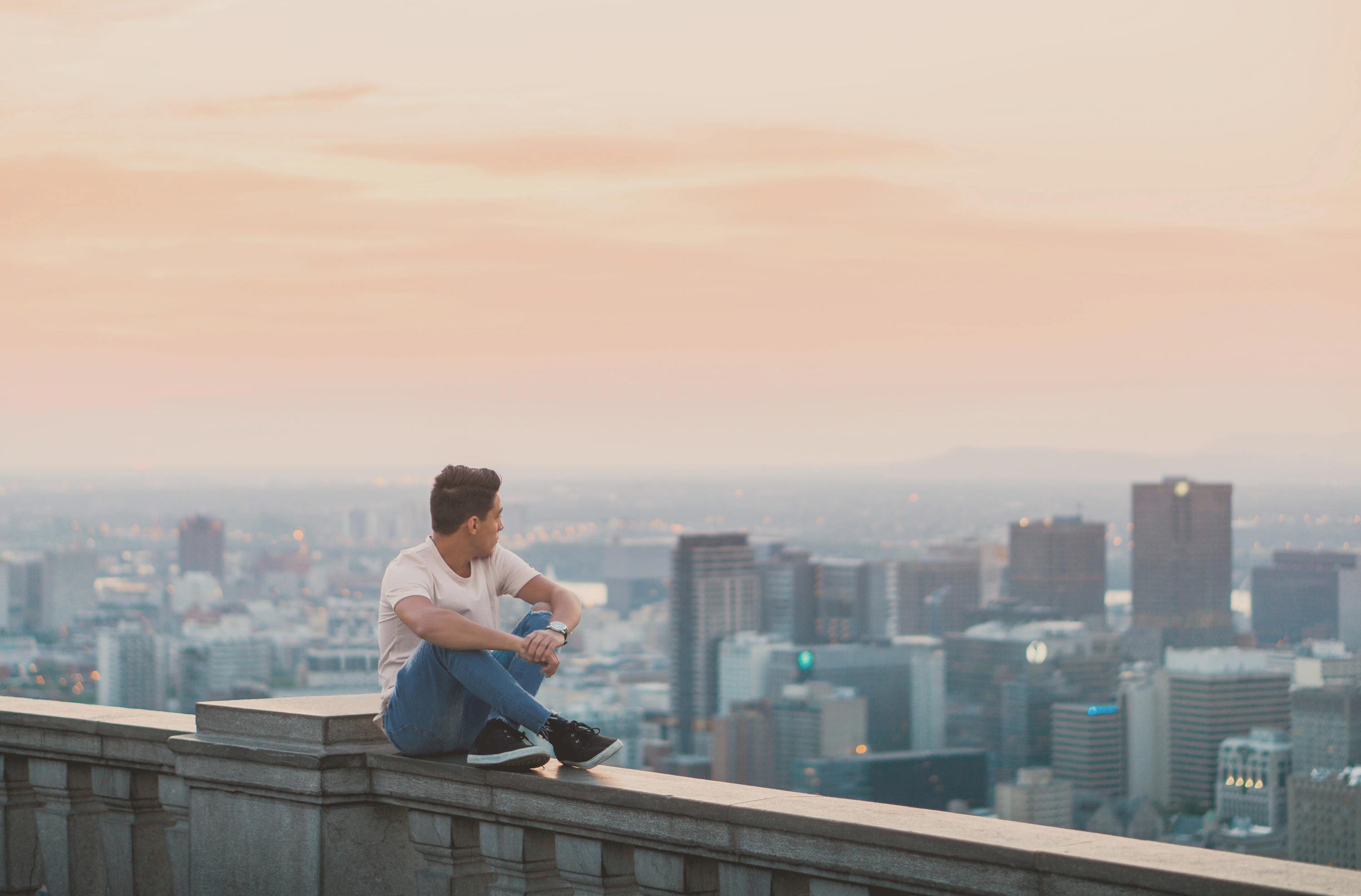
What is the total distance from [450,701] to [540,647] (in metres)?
0.35

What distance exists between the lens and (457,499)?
18.1 ft

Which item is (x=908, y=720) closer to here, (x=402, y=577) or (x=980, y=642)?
(x=980, y=642)

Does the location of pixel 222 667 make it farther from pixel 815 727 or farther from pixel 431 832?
pixel 431 832

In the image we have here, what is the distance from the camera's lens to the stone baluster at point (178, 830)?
5852mm

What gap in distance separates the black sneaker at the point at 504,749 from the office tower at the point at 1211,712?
6210 inches

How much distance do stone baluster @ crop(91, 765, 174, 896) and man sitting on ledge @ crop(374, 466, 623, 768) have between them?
133cm

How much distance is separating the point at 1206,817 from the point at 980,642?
171ft

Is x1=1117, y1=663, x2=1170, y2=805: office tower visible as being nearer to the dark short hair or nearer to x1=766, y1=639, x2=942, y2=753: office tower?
x1=766, y1=639, x2=942, y2=753: office tower

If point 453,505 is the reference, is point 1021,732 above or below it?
below

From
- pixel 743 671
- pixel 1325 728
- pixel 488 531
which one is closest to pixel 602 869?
pixel 488 531

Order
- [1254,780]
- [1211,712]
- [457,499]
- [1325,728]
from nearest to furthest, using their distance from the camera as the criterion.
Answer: [457,499] < [1254,780] < [1325,728] < [1211,712]

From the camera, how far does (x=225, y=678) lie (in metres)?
167

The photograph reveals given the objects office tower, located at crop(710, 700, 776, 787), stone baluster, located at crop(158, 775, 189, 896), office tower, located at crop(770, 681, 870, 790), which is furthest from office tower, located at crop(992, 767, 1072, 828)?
stone baluster, located at crop(158, 775, 189, 896)

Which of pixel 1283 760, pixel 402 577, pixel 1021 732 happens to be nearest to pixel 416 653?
pixel 402 577
